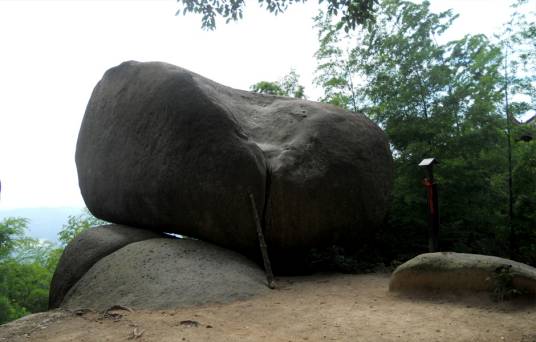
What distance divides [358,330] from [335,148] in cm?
406

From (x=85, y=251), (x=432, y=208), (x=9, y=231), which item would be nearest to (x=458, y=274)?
(x=432, y=208)

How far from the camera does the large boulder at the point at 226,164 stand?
6.62 metres

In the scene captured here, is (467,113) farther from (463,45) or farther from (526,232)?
(526,232)

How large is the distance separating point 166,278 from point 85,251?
1932 mm

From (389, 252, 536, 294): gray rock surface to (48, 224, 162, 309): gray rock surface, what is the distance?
12.7 ft

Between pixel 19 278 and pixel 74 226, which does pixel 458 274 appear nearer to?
pixel 19 278

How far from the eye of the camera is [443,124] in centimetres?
855

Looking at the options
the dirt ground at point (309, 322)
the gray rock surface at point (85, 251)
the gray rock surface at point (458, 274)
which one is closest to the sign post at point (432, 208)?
the gray rock surface at point (458, 274)

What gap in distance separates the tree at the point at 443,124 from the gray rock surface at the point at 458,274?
2.95 m

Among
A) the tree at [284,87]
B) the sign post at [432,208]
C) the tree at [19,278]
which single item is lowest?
the tree at [19,278]

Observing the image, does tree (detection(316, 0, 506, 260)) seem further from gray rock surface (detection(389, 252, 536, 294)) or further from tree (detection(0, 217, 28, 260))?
tree (detection(0, 217, 28, 260))

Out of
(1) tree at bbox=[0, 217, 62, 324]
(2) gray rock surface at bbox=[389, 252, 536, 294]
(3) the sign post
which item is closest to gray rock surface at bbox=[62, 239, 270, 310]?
(2) gray rock surface at bbox=[389, 252, 536, 294]

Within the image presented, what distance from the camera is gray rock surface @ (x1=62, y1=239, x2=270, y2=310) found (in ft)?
16.6

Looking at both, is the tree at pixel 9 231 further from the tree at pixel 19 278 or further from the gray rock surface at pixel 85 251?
the gray rock surface at pixel 85 251
